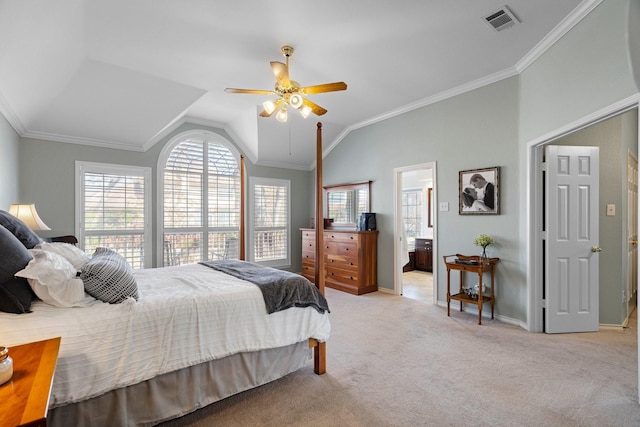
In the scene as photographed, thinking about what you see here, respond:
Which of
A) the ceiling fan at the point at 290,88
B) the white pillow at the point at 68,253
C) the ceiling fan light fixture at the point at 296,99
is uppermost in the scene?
the ceiling fan at the point at 290,88

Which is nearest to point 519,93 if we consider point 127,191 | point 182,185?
point 182,185

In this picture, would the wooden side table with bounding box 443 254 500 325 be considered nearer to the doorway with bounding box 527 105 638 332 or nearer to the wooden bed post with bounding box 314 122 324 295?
the doorway with bounding box 527 105 638 332

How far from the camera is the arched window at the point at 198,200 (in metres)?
5.15

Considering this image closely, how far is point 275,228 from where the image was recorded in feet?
20.8

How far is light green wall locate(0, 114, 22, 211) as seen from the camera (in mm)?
3273

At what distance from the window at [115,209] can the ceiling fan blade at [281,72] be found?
124 inches

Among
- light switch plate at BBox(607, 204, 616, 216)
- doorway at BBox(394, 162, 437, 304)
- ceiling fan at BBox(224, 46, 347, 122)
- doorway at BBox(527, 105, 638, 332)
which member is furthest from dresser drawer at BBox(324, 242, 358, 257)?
light switch plate at BBox(607, 204, 616, 216)

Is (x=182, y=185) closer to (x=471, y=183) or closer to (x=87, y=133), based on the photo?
(x=87, y=133)

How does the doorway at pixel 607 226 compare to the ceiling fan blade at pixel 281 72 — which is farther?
the doorway at pixel 607 226

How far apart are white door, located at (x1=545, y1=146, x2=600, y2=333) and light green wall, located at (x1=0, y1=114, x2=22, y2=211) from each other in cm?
581

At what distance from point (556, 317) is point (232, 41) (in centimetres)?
442

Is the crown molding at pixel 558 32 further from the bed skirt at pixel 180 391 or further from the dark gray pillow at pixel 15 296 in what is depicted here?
the dark gray pillow at pixel 15 296

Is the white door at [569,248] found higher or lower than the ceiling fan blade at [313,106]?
lower

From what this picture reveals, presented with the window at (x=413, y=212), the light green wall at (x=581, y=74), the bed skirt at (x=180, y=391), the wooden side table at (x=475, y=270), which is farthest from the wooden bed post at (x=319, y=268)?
the window at (x=413, y=212)
